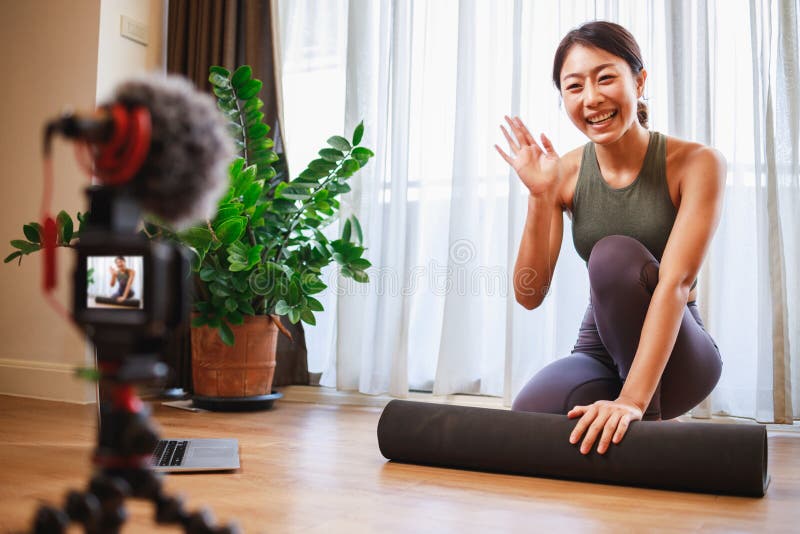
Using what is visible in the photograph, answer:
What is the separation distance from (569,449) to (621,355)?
1.04 ft

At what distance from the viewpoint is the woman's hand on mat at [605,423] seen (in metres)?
1.38

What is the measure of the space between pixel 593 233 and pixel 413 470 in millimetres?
704

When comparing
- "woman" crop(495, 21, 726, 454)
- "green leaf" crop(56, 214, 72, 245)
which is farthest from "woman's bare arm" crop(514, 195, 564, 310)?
"green leaf" crop(56, 214, 72, 245)

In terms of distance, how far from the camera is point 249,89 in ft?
8.64

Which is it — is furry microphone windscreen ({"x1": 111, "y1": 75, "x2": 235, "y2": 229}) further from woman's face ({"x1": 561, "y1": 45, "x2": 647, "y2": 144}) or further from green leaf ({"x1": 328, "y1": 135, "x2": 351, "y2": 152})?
green leaf ({"x1": 328, "y1": 135, "x2": 351, "y2": 152})

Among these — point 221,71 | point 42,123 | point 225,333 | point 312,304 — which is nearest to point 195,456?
point 225,333

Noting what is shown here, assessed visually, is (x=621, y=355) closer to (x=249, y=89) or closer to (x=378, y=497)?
(x=378, y=497)

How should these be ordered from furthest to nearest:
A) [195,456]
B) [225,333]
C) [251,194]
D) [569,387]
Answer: [225,333] < [251,194] < [569,387] < [195,456]

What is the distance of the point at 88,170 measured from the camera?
1.49 feet

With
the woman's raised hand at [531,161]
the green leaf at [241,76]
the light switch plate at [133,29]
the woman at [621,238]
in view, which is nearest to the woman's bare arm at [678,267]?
the woman at [621,238]

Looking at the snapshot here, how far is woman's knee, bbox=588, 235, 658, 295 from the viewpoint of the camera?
1555 mm

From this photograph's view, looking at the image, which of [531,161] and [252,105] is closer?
[531,161]

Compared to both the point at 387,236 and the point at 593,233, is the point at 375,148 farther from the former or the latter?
the point at 593,233

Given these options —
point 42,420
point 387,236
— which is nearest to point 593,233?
point 387,236
